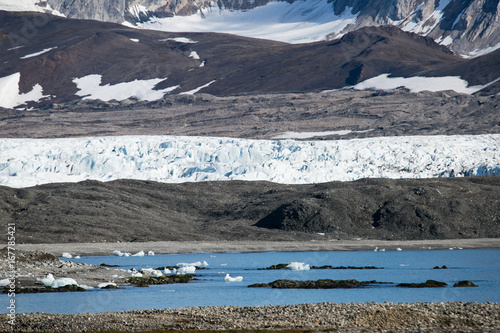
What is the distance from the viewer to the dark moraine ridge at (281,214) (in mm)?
53750

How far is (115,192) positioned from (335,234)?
65.8 feet

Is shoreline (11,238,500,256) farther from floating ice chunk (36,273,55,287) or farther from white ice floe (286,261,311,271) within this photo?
floating ice chunk (36,273,55,287)

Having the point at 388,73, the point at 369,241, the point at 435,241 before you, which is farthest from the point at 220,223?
the point at 388,73

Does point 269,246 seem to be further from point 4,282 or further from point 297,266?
point 4,282

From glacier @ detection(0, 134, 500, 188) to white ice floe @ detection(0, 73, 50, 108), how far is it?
11575 centimetres

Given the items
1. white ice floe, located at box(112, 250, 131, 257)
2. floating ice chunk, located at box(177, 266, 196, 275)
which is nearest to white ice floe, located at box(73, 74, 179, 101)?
white ice floe, located at box(112, 250, 131, 257)

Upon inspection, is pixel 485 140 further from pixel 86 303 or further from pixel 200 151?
pixel 86 303

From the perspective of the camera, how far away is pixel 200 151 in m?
73.2

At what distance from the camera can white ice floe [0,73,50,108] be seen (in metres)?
184

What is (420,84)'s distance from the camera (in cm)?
16788

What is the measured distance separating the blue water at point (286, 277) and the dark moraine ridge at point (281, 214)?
5.93 meters

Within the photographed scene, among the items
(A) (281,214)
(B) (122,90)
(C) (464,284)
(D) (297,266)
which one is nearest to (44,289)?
(D) (297,266)

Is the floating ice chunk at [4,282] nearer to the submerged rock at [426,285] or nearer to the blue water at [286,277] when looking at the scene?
the blue water at [286,277]

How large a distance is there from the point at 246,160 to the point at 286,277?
37.5 metres
